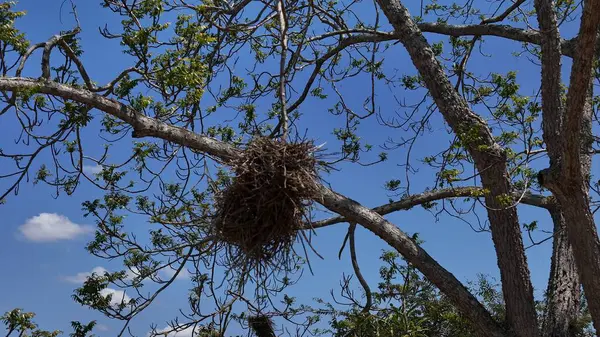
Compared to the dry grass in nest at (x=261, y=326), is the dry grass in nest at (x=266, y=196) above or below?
below

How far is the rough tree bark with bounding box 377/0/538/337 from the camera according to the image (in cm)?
579

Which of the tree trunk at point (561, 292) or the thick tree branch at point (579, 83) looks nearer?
the thick tree branch at point (579, 83)

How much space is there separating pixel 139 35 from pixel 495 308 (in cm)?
516

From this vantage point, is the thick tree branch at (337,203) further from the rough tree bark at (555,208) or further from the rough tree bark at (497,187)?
the rough tree bark at (555,208)

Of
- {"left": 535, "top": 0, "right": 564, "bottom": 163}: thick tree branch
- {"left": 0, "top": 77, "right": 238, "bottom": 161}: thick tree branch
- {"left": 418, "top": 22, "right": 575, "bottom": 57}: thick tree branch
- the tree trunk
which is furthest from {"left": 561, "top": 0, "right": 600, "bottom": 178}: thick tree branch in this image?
{"left": 0, "top": 77, "right": 238, "bottom": 161}: thick tree branch

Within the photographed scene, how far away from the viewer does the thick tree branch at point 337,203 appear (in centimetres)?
527

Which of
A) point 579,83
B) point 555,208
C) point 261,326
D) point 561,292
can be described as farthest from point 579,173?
point 261,326

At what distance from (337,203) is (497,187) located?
4.68ft

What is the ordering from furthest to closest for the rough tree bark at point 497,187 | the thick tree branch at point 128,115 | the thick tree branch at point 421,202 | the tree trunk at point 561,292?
the thick tree branch at point 421,202 < the tree trunk at point 561,292 < the rough tree bark at point 497,187 < the thick tree branch at point 128,115

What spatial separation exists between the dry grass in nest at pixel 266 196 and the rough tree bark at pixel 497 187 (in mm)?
2311

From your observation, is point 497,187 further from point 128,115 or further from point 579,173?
point 128,115

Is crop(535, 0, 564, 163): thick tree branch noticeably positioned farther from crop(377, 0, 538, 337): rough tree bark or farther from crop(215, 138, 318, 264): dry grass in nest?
crop(215, 138, 318, 264): dry grass in nest

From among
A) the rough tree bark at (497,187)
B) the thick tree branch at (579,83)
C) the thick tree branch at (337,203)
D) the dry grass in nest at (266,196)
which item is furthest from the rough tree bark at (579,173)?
the dry grass in nest at (266,196)

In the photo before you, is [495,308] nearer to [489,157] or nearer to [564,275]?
[564,275]
